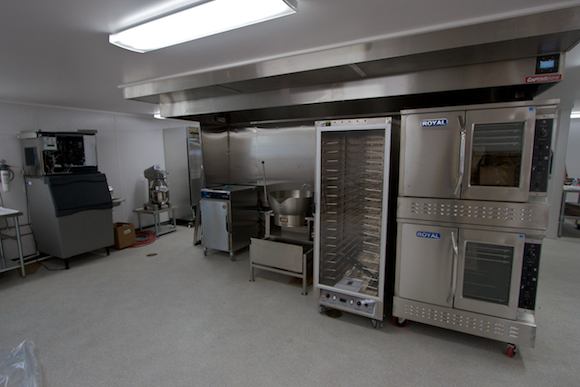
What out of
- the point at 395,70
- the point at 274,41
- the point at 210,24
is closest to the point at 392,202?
the point at 395,70

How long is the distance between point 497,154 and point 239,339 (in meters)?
2.45

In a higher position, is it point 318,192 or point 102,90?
point 102,90

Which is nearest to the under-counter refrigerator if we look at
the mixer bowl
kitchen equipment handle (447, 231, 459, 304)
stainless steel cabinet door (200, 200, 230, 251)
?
stainless steel cabinet door (200, 200, 230, 251)

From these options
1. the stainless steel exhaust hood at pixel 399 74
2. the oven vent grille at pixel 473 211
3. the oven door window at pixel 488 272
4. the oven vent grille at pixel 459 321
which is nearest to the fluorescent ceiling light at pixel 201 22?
the stainless steel exhaust hood at pixel 399 74

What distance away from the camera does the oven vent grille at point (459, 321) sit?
2.06m

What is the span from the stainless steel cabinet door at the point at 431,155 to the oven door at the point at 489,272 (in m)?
0.39

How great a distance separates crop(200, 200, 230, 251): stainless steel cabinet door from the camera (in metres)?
4.04

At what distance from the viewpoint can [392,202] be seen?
104 inches

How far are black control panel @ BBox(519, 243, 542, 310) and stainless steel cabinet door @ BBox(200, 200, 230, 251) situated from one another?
10.6 feet

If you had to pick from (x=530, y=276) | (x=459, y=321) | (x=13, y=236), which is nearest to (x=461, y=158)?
(x=530, y=276)

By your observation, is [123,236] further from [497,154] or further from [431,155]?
[497,154]

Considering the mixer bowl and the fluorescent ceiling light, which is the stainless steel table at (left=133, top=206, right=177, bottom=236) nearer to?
the mixer bowl

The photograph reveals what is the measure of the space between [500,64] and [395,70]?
76 centimetres

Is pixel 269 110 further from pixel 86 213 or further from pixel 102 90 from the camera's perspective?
pixel 86 213
